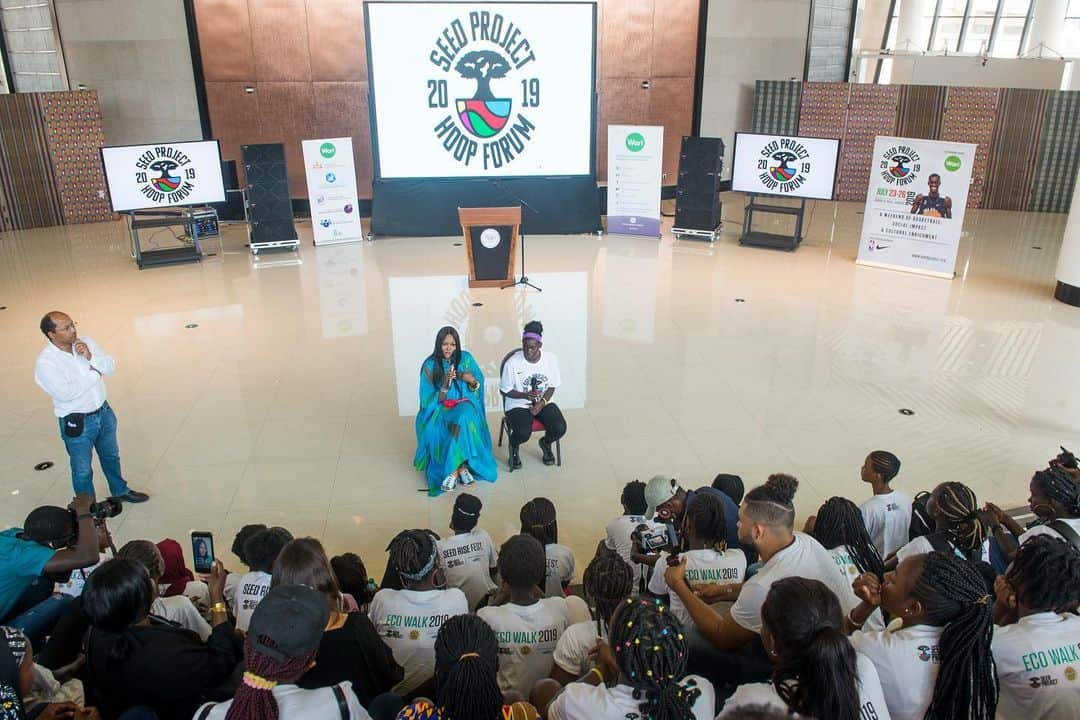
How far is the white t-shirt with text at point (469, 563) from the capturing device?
3.57 m

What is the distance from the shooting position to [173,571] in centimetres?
355

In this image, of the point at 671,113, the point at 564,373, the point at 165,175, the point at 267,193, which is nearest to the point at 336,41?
the point at 267,193

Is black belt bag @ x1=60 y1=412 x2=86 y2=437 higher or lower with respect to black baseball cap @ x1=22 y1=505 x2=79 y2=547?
lower

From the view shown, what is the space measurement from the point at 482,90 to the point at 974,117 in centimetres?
829

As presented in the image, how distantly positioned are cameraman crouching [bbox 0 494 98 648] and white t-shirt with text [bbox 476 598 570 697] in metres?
1.65

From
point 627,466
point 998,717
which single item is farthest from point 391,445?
point 998,717

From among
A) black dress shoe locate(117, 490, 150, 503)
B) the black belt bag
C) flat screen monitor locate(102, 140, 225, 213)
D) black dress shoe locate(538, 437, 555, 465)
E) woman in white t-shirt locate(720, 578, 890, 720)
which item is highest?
flat screen monitor locate(102, 140, 225, 213)

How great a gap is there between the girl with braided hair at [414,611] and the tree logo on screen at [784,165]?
9510 mm

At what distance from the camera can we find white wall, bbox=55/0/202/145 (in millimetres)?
11953

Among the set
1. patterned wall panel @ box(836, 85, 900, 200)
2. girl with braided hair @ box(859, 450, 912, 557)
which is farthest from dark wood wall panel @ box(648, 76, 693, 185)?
girl with braided hair @ box(859, 450, 912, 557)

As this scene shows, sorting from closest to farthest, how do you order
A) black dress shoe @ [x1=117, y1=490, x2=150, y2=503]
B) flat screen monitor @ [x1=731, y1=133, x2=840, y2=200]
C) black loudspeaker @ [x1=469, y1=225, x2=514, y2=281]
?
black dress shoe @ [x1=117, y1=490, x2=150, y2=503] → black loudspeaker @ [x1=469, y1=225, x2=514, y2=281] → flat screen monitor @ [x1=731, y1=133, x2=840, y2=200]

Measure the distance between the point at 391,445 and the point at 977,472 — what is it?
399 centimetres

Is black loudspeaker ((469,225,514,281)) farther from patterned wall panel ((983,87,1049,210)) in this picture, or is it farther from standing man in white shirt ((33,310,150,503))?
patterned wall panel ((983,87,1049,210))

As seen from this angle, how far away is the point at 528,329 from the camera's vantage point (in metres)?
5.50
